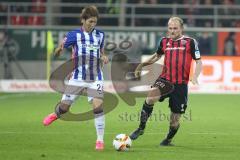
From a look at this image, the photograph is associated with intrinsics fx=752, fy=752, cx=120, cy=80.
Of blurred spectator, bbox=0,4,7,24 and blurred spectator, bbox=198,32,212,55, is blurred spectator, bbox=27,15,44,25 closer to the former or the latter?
blurred spectator, bbox=0,4,7,24

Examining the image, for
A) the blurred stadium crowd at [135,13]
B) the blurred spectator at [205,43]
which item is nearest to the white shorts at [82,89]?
the blurred spectator at [205,43]

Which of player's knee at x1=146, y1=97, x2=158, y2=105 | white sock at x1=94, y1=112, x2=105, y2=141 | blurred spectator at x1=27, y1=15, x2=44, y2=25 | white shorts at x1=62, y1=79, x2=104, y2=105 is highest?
blurred spectator at x1=27, y1=15, x2=44, y2=25

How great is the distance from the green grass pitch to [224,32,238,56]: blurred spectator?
5.09m

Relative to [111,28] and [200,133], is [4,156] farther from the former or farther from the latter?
[111,28]

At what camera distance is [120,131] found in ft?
48.7

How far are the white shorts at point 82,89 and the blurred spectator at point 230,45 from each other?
16078mm

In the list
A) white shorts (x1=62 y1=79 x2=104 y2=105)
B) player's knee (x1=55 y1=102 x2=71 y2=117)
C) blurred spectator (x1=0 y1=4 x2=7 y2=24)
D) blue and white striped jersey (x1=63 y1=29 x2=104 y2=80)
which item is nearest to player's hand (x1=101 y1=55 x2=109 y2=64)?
blue and white striped jersey (x1=63 y1=29 x2=104 y2=80)

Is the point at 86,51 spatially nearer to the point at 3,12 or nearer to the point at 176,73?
the point at 176,73

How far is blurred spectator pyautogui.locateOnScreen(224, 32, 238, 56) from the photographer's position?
90.2 feet

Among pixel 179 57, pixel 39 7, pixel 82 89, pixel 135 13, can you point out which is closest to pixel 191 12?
pixel 135 13

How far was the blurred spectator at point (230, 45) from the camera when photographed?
27484mm

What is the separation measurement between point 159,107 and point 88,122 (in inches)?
167

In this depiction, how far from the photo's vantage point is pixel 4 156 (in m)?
10.7

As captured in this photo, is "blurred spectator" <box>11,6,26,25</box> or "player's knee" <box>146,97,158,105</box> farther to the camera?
"blurred spectator" <box>11,6,26,25</box>
